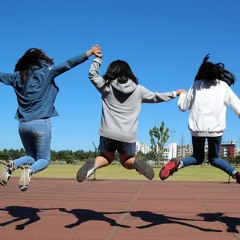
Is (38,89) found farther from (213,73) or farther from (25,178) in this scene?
(213,73)

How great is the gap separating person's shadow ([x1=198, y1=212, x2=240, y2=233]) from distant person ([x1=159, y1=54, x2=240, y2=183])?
2.36ft

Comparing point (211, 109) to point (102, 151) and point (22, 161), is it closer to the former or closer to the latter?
point (102, 151)

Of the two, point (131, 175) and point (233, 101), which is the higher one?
point (233, 101)

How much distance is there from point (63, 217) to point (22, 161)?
5.39ft

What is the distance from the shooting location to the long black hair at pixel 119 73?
482 centimetres

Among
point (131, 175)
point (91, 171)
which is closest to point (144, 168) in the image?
point (91, 171)

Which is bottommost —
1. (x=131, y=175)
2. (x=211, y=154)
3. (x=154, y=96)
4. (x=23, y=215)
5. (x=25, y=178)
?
(x=131, y=175)

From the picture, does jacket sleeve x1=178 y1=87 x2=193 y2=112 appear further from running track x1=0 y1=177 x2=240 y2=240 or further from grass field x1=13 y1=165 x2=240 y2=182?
grass field x1=13 y1=165 x2=240 y2=182

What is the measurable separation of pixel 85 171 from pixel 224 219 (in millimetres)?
2575

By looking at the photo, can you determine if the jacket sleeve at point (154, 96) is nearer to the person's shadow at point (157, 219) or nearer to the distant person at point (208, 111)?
the distant person at point (208, 111)

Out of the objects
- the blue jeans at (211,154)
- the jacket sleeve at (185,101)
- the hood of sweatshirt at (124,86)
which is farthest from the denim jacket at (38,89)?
the blue jeans at (211,154)

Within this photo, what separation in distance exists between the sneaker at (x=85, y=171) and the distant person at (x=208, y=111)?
0.91 metres

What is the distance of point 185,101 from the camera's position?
5051mm

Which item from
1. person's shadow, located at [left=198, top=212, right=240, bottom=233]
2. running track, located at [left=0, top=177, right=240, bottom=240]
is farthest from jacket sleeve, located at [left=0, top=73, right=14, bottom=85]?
person's shadow, located at [left=198, top=212, right=240, bottom=233]
